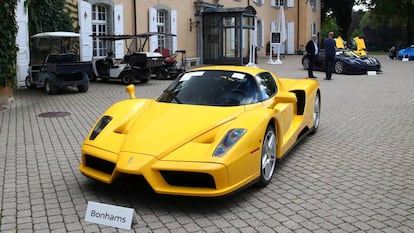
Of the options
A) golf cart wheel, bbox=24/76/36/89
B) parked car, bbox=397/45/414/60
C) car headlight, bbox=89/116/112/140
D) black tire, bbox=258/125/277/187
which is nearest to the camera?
black tire, bbox=258/125/277/187

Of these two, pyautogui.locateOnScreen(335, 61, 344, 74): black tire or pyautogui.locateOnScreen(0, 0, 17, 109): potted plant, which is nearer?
pyautogui.locateOnScreen(0, 0, 17, 109): potted plant

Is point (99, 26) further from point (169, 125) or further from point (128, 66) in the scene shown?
point (169, 125)

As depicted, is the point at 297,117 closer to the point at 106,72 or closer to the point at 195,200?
the point at 195,200

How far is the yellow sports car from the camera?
436 cm

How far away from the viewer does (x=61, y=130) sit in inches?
329

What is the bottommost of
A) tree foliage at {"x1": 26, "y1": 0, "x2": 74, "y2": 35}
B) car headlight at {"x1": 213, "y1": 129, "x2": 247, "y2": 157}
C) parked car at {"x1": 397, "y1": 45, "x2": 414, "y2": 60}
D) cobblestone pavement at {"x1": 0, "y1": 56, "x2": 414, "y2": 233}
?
cobblestone pavement at {"x1": 0, "y1": 56, "x2": 414, "y2": 233}

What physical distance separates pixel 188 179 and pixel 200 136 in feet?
1.66

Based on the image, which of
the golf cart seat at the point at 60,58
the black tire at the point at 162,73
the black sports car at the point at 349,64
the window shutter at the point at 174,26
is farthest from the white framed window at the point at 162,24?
the golf cart seat at the point at 60,58

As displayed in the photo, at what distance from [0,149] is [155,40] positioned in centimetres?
1410

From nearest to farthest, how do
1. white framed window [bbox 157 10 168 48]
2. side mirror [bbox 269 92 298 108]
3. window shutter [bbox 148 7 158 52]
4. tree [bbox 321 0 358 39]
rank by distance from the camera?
side mirror [bbox 269 92 298 108] < window shutter [bbox 148 7 158 52] < white framed window [bbox 157 10 168 48] < tree [bbox 321 0 358 39]

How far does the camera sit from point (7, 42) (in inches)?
415

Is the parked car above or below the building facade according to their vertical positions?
below

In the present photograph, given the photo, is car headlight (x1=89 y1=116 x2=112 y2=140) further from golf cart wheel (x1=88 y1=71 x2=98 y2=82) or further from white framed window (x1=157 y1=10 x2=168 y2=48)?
white framed window (x1=157 y1=10 x2=168 y2=48)

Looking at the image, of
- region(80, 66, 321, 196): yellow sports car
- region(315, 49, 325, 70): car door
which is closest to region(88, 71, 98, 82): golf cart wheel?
region(315, 49, 325, 70): car door
